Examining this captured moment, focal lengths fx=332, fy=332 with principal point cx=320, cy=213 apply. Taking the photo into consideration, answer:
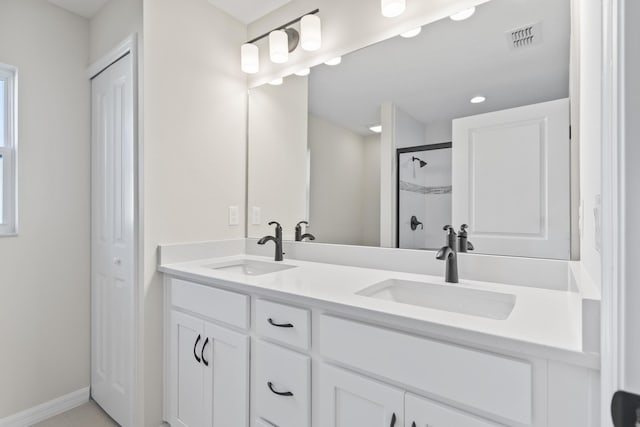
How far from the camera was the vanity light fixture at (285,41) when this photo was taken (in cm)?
180

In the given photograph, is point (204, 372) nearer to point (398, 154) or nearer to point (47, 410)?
point (47, 410)

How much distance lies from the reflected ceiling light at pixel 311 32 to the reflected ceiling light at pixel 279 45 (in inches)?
6.4

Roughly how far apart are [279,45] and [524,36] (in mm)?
1245

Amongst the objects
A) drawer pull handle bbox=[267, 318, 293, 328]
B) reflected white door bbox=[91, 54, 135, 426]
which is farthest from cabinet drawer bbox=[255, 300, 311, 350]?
reflected white door bbox=[91, 54, 135, 426]

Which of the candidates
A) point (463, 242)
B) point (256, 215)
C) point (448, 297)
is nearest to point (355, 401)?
point (448, 297)

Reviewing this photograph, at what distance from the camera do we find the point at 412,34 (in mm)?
1567

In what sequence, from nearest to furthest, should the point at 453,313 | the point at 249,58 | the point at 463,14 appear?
the point at 453,313
the point at 463,14
the point at 249,58

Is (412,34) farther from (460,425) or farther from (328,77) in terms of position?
(460,425)

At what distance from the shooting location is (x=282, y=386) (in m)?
1.21

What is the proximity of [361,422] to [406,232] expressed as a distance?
33.3 inches

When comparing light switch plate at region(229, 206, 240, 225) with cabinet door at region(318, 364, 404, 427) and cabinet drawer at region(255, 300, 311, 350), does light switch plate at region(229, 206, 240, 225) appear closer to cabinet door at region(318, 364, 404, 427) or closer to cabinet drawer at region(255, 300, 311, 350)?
cabinet drawer at region(255, 300, 311, 350)

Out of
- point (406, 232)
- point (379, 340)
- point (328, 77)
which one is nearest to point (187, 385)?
point (379, 340)

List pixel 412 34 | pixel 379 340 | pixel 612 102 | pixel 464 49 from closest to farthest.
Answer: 1. pixel 612 102
2. pixel 379 340
3. pixel 464 49
4. pixel 412 34

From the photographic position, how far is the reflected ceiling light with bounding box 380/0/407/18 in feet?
4.96
